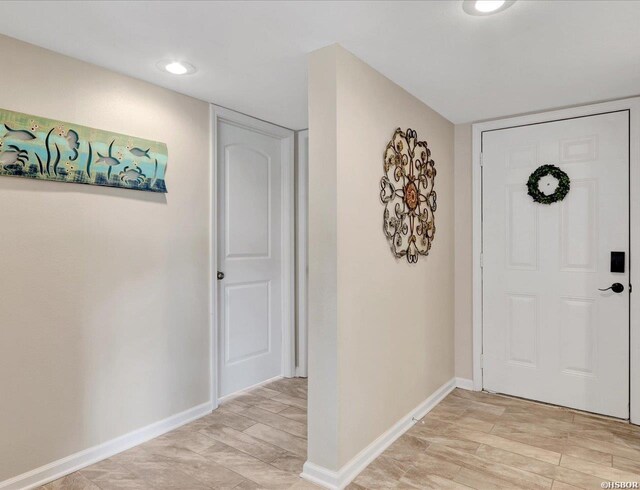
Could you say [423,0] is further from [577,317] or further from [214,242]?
[577,317]

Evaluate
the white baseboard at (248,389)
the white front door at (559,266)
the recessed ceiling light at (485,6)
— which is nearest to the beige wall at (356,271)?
the recessed ceiling light at (485,6)

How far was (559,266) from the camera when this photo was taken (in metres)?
3.13

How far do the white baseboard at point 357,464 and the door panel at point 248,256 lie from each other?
1.31 metres

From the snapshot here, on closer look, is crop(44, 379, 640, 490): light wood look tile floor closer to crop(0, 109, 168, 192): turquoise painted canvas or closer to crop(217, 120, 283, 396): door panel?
crop(217, 120, 283, 396): door panel

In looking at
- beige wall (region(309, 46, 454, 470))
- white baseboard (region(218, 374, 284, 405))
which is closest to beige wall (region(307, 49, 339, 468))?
beige wall (region(309, 46, 454, 470))

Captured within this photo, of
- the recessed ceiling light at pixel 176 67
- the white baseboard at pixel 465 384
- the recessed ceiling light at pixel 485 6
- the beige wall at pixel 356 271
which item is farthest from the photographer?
the white baseboard at pixel 465 384

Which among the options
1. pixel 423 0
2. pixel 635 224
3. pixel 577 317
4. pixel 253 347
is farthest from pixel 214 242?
pixel 635 224

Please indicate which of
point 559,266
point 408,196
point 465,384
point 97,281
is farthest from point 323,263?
point 465,384

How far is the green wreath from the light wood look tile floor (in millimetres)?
1585

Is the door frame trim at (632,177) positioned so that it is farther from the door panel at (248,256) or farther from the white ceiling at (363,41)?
the door panel at (248,256)

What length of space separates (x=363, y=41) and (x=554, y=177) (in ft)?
6.43

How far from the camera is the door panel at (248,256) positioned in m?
3.26

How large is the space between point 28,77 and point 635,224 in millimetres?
3776

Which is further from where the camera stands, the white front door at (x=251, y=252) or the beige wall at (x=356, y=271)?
the white front door at (x=251, y=252)
